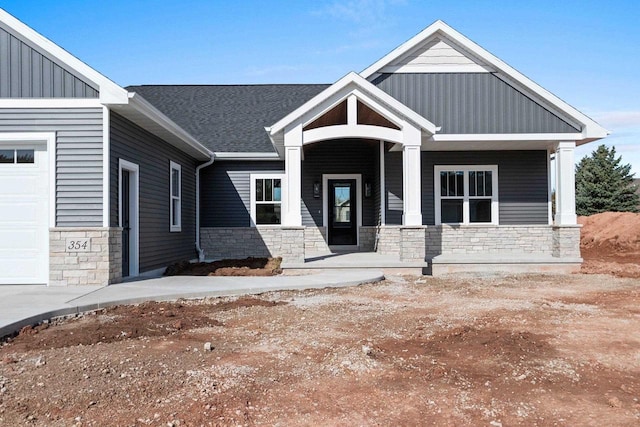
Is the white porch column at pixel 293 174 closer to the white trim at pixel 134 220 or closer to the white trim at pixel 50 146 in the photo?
the white trim at pixel 134 220

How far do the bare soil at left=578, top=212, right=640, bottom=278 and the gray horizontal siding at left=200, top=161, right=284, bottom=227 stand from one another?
10.4 m

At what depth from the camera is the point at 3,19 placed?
8.20 metres

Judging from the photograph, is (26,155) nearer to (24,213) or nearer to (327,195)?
(24,213)

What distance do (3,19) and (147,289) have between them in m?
5.08

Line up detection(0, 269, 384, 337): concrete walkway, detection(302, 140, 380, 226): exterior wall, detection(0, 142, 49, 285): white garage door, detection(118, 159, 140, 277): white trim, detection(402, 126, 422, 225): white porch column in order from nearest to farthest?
detection(0, 269, 384, 337): concrete walkway, detection(0, 142, 49, 285): white garage door, detection(118, 159, 140, 277): white trim, detection(402, 126, 422, 225): white porch column, detection(302, 140, 380, 226): exterior wall

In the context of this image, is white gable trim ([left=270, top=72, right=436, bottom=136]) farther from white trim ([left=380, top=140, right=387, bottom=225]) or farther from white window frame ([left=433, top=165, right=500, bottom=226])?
white window frame ([left=433, top=165, right=500, bottom=226])

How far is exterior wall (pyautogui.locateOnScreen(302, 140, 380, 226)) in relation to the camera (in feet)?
49.4

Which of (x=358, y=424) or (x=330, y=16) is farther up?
(x=330, y=16)

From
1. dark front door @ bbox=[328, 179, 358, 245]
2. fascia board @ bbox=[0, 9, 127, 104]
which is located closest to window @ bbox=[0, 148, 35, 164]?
fascia board @ bbox=[0, 9, 127, 104]

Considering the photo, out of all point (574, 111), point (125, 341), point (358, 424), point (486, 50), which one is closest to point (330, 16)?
point (486, 50)

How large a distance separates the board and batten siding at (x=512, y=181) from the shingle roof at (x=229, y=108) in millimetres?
4845

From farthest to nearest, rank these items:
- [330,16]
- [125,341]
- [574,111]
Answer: [574,111]
[330,16]
[125,341]

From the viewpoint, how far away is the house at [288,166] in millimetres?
8375

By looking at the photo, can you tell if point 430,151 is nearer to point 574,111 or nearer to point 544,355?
point 574,111
